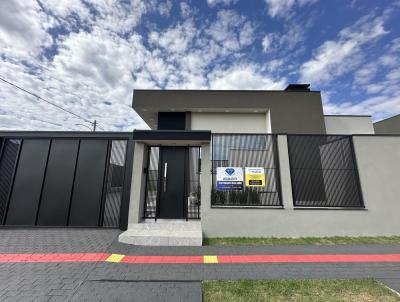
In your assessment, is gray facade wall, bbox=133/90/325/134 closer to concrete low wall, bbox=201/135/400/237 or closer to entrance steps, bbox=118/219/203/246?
concrete low wall, bbox=201/135/400/237

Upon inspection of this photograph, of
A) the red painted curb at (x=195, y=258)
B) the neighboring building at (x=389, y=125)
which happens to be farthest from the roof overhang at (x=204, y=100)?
the neighboring building at (x=389, y=125)

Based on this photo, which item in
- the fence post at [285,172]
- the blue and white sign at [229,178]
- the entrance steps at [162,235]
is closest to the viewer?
the entrance steps at [162,235]

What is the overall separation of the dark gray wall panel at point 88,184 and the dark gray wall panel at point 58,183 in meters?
0.24

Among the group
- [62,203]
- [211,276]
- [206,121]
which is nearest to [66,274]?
[211,276]

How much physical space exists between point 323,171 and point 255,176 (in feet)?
8.71

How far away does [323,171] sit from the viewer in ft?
21.1

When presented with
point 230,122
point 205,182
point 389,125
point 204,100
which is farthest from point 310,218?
point 389,125

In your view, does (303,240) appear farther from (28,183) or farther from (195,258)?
(28,183)

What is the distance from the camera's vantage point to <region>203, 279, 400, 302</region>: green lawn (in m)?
2.79

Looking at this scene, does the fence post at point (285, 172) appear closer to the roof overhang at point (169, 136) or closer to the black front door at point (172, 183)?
the roof overhang at point (169, 136)

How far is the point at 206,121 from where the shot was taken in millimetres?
13727

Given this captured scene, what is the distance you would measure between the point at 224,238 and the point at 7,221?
26.0 feet

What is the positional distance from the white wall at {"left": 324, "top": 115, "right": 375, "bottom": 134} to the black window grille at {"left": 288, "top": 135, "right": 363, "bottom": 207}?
383 inches

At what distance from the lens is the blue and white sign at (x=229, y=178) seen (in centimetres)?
604
